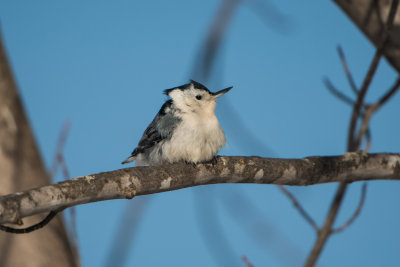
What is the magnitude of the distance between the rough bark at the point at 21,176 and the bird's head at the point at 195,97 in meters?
0.90

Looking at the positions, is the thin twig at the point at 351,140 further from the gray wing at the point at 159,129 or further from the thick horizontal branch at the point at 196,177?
the gray wing at the point at 159,129

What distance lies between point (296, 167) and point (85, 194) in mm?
1033

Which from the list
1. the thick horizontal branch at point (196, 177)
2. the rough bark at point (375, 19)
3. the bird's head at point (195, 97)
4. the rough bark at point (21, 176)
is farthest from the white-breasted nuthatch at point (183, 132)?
the rough bark at point (375, 19)

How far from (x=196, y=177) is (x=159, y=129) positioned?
47 centimetres

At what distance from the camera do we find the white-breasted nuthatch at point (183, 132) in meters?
2.25

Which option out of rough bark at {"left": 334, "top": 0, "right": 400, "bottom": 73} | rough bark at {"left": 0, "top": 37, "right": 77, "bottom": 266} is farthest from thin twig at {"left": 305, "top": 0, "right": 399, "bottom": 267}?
rough bark at {"left": 0, "top": 37, "right": 77, "bottom": 266}

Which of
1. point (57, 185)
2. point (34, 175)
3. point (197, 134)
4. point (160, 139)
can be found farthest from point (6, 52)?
point (57, 185)

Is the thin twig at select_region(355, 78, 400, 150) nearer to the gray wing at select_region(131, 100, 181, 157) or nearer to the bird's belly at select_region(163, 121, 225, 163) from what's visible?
the bird's belly at select_region(163, 121, 225, 163)

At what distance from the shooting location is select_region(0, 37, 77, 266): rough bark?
7.86 feet

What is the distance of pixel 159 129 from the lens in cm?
240

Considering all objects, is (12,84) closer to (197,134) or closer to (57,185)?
(197,134)

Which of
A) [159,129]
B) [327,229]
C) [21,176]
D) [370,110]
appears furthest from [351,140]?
[21,176]

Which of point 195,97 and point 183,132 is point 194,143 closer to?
point 183,132

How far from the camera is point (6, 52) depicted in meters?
2.83
